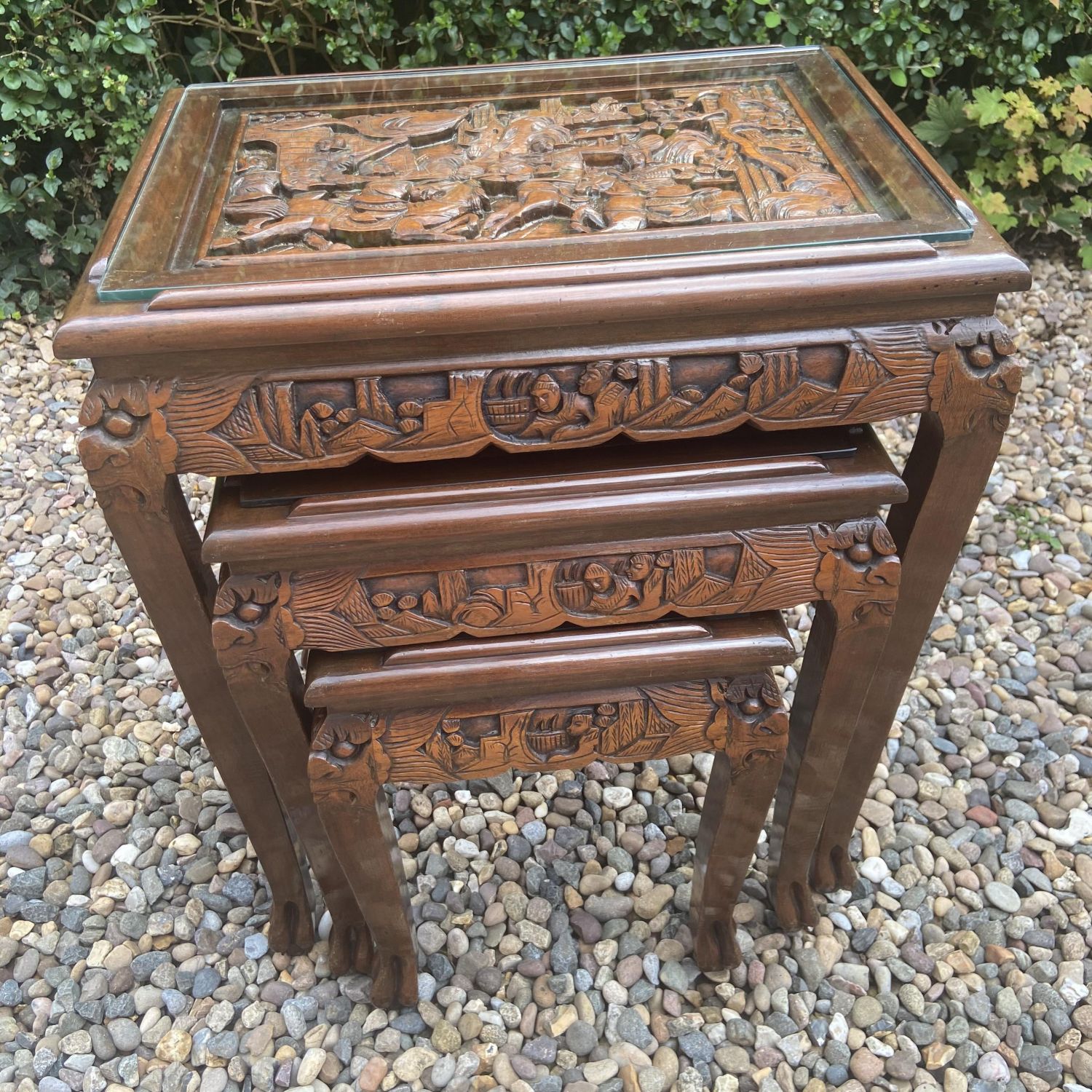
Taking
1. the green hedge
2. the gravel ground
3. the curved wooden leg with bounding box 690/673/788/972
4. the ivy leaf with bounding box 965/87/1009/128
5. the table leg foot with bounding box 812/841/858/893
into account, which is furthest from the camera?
the ivy leaf with bounding box 965/87/1009/128

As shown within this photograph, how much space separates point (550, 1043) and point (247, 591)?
87 cm

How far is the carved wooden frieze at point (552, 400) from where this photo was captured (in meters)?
1.07

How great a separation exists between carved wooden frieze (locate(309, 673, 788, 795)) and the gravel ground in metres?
0.51

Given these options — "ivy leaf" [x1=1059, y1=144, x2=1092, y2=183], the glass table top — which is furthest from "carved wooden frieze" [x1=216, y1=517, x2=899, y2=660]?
"ivy leaf" [x1=1059, y1=144, x2=1092, y2=183]

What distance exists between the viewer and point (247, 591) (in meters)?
1.16

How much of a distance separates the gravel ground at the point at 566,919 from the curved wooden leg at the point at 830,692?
5.0 inches

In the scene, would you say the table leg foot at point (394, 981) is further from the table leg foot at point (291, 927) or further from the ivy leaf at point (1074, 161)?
the ivy leaf at point (1074, 161)

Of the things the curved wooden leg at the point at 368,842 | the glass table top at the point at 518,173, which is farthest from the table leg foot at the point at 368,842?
the glass table top at the point at 518,173

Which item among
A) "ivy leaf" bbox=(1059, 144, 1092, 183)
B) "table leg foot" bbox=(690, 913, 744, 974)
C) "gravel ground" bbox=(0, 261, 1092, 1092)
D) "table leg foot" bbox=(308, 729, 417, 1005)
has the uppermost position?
"ivy leaf" bbox=(1059, 144, 1092, 183)

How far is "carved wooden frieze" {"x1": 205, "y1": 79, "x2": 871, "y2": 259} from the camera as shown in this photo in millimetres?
1176

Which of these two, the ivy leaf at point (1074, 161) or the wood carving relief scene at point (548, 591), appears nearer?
the wood carving relief scene at point (548, 591)

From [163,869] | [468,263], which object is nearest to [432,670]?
[468,263]

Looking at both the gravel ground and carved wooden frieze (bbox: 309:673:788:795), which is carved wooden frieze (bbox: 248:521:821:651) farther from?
the gravel ground

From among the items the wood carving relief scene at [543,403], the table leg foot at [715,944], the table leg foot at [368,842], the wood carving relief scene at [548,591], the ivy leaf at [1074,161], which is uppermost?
the wood carving relief scene at [543,403]
